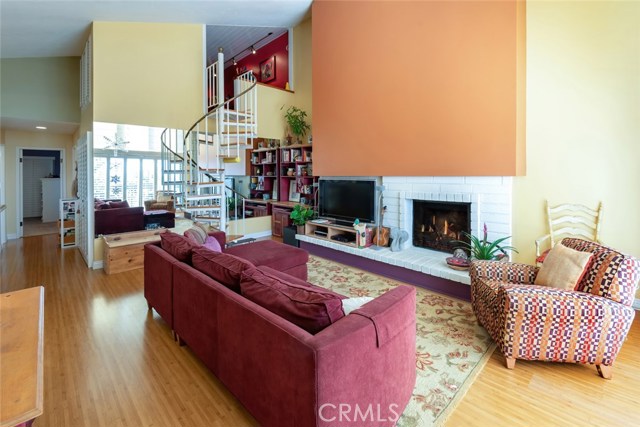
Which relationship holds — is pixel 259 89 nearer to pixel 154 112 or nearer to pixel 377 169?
pixel 154 112

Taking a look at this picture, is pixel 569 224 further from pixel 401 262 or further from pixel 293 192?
pixel 293 192

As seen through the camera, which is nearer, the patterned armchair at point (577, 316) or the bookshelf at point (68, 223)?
the patterned armchair at point (577, 316)

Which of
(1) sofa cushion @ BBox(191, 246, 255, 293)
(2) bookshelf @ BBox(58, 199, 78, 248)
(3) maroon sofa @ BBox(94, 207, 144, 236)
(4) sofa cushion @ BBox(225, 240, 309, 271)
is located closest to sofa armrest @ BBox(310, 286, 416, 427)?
(1) sofa cushion @ BBox(191, 246, 255, 293)

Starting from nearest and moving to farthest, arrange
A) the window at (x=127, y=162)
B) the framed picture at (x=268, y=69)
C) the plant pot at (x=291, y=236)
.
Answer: the window at (x=127, y=162), the plant pot at (x=291, y=236), the framed picture at (x=268, y=69)

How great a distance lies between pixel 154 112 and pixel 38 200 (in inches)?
302

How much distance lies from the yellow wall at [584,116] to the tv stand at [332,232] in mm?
2214

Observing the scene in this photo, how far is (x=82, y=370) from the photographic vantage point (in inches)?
84.0

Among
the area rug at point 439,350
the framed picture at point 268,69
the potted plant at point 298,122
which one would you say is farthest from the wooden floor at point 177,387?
the framed picture at point 268,69

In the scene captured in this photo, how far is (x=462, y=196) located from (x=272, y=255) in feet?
7.99

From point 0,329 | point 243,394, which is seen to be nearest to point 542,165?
point 243,394

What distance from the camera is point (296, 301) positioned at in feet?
4.83

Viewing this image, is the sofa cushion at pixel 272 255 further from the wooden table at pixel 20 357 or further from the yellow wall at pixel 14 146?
the yellow wall at pixel 14 146

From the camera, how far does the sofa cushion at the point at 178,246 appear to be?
2.47 m

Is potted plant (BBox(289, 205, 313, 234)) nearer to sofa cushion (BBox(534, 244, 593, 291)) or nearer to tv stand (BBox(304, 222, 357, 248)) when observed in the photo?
tv stand (BBox(304, 222, 357, 248))
